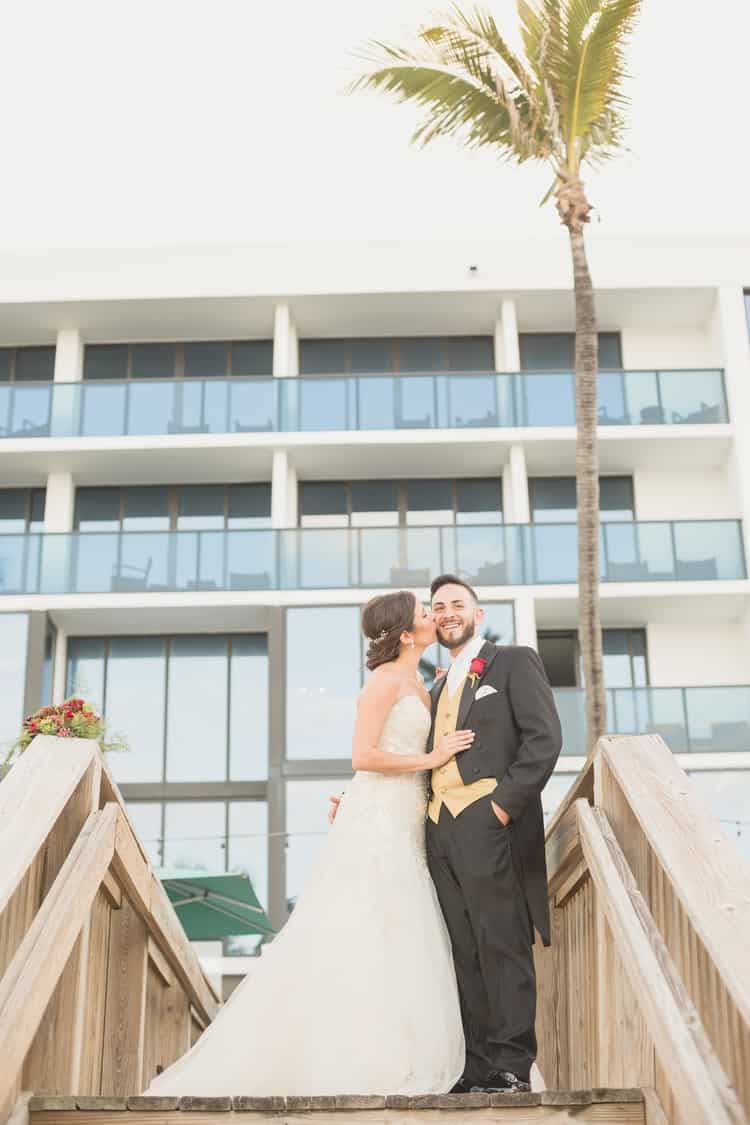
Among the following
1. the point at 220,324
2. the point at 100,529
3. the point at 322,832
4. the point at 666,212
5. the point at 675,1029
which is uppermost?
the point at 666,212

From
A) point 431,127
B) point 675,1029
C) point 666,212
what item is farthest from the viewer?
point 666,212

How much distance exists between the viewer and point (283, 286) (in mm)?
26500

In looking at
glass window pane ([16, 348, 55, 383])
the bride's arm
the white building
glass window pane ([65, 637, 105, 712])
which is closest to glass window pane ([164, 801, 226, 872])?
the white building

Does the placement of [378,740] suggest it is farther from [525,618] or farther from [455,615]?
[525,618]

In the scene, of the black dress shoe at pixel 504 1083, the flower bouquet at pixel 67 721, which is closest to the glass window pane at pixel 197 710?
the flower bouquet at pixel 67 721

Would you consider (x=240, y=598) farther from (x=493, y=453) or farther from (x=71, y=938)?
(x=71, y=938)

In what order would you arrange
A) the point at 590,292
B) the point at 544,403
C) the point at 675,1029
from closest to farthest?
the point at 675,1029
the point at 590,292
the point at 544,403

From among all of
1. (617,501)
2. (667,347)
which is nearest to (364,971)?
(617,501)

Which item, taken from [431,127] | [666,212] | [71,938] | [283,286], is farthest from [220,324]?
[71,938]

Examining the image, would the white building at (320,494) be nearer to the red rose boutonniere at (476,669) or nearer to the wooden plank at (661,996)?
the red rose boutonniere at (476,669)

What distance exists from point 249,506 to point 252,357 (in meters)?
3.16

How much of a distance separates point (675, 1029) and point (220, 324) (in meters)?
25.2

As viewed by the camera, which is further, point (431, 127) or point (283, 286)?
point (283, 286)

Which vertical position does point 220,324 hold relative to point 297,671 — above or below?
above
